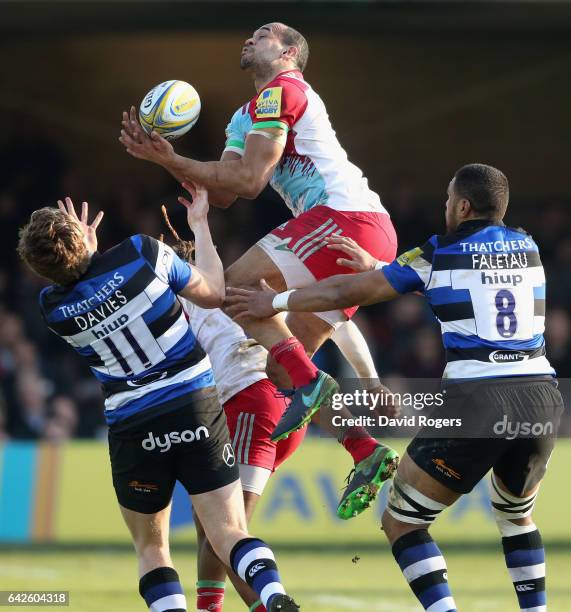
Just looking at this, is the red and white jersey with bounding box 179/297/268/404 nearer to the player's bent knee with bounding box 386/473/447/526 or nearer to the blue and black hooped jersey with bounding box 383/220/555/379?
the player's bent knee with bounding box 386/473/447/526

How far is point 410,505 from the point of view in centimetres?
638

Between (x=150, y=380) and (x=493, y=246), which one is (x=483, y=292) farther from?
(x=150, y=380)

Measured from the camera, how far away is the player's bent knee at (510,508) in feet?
21.7

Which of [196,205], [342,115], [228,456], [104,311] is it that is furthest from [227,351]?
[342,115]

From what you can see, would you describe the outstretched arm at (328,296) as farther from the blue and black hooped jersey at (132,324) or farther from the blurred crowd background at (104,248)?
the blurred crowd background at (104,248)

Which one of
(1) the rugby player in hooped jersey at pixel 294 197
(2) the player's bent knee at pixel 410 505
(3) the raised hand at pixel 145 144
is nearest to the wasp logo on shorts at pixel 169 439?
(1) the rugby player in hooped jersey at pixel 294 197

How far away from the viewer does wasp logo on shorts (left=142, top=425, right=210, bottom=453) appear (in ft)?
20.3

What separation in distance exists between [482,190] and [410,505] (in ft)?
5.44

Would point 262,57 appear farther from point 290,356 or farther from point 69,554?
point 69,554

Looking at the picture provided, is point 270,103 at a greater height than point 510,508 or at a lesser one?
greater

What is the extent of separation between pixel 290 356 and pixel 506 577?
490 centimetres

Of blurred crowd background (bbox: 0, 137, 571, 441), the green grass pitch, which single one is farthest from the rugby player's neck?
blurred crowd background (bbox: 0, 137, 571, 441)

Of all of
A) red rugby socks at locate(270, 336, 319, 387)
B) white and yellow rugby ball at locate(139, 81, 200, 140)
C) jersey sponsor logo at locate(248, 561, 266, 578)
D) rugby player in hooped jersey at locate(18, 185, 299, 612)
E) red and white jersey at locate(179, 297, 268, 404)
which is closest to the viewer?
jersey sponsor logo at locate(248, 561, 266, 578)

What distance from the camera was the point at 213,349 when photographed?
7629 mm
